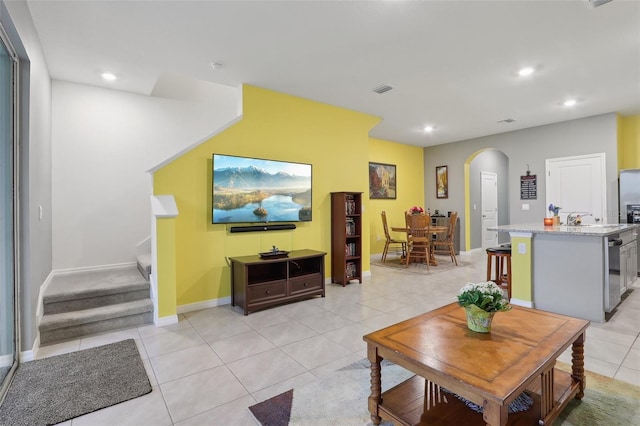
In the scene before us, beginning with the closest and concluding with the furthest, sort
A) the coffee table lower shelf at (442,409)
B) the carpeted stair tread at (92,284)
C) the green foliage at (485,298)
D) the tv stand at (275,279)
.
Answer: the coffee table lower shelf at (442,409) → the green foliage at (485,298) → the carpeted stair tread at (92,284) → the tv stand at (275,279)

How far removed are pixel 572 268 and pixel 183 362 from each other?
3.93 meters

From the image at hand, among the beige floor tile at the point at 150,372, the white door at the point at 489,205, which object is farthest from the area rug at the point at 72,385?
the white door at the point at 489,205

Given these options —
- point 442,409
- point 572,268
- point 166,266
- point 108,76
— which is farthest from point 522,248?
point 108,76

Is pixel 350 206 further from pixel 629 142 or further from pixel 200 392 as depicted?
pixel 629 142

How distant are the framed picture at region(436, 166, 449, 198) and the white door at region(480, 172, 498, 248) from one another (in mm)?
978

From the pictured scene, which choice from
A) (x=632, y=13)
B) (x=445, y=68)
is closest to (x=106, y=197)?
(x=445, y=68)

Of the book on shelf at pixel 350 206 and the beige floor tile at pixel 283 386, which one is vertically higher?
the book on shelf at pixel 350 206

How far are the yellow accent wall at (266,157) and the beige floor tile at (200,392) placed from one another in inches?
66.0

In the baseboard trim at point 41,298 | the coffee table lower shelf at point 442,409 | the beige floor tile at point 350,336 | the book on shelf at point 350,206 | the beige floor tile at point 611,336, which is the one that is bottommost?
the beige floor tile at point 611,336

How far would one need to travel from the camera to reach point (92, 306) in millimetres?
3301

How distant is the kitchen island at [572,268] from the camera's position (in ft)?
10.7

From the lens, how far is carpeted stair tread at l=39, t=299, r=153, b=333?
289 centimetres

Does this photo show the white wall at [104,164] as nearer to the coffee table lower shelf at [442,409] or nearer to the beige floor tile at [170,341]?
the beige floor tile at [170,341]

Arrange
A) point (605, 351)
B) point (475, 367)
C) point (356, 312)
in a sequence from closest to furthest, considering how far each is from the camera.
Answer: point (475, 367)
point (605, 351)
point (356, 312)
